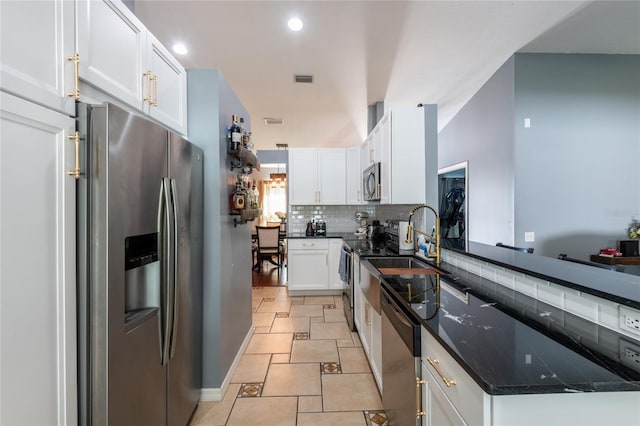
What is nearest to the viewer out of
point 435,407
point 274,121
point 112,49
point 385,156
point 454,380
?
point 454,380

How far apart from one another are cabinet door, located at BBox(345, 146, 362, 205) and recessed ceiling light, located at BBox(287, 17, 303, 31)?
Answer: 7.50 ft

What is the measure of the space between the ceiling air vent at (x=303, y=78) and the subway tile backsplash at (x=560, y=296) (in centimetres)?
291

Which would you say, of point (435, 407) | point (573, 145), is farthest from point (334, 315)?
point (573, 145)

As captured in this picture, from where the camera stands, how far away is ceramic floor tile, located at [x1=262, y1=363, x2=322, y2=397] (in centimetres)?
207

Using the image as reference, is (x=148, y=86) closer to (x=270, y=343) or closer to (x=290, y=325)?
(x=270, y=343)

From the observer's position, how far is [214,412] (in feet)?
6.09

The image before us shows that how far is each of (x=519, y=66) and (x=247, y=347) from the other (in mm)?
4419

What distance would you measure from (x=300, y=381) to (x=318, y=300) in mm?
2024

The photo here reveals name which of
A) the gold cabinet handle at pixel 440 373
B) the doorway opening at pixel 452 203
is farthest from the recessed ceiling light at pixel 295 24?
the doorway opening at pixel 452 203

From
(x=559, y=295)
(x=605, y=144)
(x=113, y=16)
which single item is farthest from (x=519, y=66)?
(x=113, y=16)

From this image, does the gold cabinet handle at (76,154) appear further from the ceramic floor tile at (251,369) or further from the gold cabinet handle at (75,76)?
the ceramic floor tile at (251,369)

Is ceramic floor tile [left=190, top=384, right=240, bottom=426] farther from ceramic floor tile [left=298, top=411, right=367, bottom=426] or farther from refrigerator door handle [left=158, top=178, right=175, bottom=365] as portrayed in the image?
refrigerator door handle [left=158, top=178, right=175, bottom=365]

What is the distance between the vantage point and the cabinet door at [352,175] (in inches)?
182

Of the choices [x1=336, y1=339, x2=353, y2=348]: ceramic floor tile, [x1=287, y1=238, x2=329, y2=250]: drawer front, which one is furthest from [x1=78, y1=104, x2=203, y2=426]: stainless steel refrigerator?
[x1=287, y1=238, x2=329, y2=250]: drawer front
